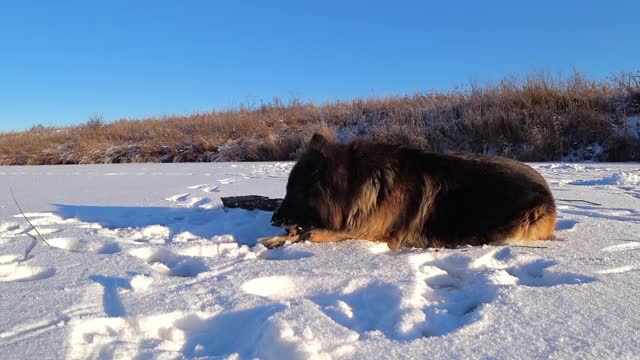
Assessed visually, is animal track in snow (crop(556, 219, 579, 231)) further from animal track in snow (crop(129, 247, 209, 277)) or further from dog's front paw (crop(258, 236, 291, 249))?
animal track in snow (crop(129, 247, 209, 277))

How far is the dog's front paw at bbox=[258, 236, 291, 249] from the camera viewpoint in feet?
9.87

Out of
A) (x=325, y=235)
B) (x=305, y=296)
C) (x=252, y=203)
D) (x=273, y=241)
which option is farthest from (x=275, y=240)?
(x=252, y=203)

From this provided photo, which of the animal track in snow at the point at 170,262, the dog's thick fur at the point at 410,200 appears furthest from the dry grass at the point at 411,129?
the animal track in snow at the point at 170,262

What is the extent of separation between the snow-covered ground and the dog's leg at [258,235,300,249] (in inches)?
4.0

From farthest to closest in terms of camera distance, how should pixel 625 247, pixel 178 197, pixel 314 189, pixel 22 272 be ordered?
pixel 178 197, pixel 314 189, pixel 625 247, pixel 22 272

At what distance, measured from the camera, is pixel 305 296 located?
216cm

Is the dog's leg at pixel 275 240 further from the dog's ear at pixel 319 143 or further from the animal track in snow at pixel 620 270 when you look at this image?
the animal track in snow at pixel 620 270

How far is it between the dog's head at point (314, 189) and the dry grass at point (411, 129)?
15.0ft

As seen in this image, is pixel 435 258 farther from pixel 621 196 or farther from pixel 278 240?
pixel 621 196

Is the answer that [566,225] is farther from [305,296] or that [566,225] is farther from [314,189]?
[305,296]

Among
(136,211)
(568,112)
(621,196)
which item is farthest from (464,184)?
(568,112)

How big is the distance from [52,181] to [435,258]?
626 centimetres

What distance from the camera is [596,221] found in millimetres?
3590

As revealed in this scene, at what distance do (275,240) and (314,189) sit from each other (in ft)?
1.52
